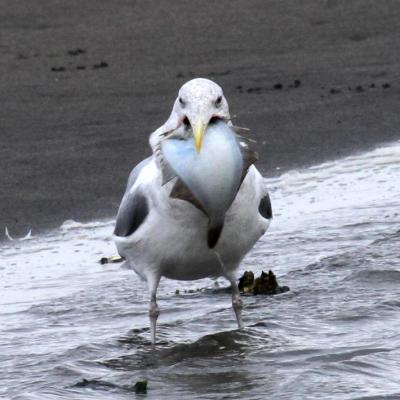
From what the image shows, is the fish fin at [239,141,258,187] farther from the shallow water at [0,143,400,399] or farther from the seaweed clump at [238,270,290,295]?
the seaweed clump at [238,270,290,295]

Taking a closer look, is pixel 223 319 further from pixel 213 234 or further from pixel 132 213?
pixel 213 234

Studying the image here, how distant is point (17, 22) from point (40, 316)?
24.5 ft

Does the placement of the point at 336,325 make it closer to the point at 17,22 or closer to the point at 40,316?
the point at 40,316

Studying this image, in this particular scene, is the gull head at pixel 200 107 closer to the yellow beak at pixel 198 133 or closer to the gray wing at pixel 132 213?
the yellow beak at pixel 198 133

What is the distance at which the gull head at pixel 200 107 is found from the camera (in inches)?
217

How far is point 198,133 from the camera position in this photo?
539 cm

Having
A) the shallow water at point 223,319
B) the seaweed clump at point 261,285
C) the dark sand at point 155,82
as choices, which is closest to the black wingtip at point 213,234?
the shallow water at point 223,319

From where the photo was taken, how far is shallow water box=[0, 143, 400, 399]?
570 centimetres

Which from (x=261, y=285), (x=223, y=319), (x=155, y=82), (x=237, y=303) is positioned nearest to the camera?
(x=237, y=303)

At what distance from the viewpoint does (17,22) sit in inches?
545

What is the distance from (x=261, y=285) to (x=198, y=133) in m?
1.77

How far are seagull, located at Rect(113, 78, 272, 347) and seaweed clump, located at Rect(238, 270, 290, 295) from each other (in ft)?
1.72

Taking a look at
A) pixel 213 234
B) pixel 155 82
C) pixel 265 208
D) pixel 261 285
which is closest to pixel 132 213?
pixel 213 234

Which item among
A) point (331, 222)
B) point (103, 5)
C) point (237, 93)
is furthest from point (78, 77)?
point (331, 222)
